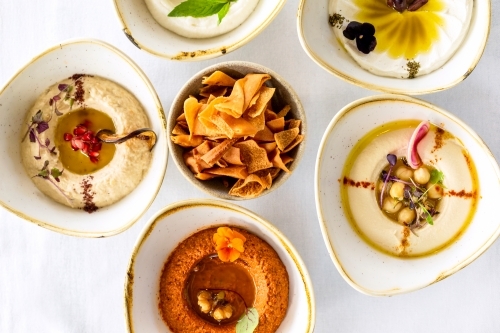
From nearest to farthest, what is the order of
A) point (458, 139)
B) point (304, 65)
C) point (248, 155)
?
point (248, 155) → point (458, 139) → point (304, 65)

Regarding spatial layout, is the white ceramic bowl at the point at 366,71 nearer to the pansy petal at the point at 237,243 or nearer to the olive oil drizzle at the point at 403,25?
the olive oil drizzle at the point at 403,25

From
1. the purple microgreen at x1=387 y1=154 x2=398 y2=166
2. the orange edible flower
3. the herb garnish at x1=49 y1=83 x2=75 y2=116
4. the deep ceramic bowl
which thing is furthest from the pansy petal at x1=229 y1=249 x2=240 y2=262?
the herb garnish at x1=49 y1=83 x2=75 y2=116

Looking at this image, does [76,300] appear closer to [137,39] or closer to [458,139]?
[137,39]

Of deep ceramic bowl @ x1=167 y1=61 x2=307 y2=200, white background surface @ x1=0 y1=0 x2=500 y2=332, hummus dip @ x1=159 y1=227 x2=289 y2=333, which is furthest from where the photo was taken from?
white background surface @ x1=0 y1=0 x2=500 y2=332

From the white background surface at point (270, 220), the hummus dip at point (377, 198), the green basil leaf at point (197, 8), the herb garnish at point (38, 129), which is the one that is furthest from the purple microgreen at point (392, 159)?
the herb garnish at point (38, 129)

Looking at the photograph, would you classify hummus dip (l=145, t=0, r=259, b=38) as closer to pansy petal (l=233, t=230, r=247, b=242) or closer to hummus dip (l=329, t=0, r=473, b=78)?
hummus dip (l=329, t=0, r=473, b=78)

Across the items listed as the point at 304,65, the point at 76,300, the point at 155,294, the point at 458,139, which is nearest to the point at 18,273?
the point at 76,300

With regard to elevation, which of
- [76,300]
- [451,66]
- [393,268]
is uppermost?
[451,66]
